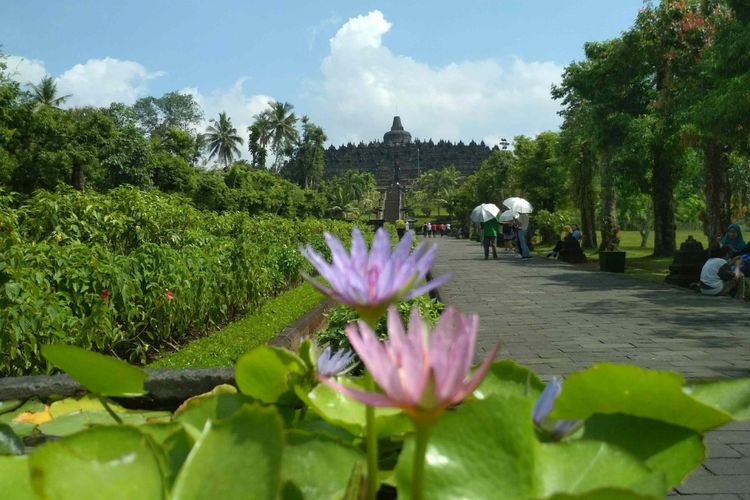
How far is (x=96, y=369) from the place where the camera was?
2.67 feet

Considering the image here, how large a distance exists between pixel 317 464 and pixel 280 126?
60647mm

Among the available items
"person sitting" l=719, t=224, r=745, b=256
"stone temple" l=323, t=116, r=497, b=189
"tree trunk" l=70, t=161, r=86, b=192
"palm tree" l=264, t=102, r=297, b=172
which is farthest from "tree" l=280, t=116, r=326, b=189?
"person sitting" l=719, t=224, r=745, b=256

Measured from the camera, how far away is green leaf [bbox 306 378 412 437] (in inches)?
31.0

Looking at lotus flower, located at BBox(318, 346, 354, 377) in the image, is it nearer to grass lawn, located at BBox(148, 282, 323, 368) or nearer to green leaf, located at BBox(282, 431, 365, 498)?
green leaf, located at BBox(282, 431, 365, 498)

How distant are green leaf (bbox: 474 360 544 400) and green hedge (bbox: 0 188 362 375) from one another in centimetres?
344

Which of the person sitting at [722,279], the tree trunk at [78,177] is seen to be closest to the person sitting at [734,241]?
the person sitting at [722,279]

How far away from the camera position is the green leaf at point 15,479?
614 mm

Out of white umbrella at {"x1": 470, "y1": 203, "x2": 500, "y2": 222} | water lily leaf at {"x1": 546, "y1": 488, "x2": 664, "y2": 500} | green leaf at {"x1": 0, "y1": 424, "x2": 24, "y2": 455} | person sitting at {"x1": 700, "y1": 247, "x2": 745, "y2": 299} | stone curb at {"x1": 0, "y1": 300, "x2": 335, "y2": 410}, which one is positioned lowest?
person sitting at {"x1": 700, "y1": 247, "x2": 745, "y2": 299}

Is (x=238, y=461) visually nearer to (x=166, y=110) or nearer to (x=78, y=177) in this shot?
(x=78, y=177)

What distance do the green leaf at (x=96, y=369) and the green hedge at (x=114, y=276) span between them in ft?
10.4

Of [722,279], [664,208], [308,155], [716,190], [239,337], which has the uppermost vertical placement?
[308,155]

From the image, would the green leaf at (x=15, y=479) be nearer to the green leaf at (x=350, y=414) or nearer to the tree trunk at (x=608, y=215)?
the green leaf at (x=350, y=414)

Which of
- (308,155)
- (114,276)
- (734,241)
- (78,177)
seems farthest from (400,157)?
(114,276)

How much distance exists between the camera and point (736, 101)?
9.75 meters
